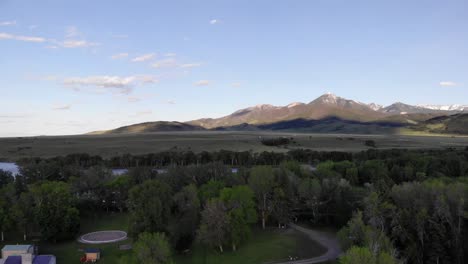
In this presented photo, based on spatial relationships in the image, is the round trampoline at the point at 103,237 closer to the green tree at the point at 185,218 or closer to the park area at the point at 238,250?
the park area at the point at 238,250

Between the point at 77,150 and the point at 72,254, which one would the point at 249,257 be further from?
the point at 77,150

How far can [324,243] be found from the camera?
46.2 m

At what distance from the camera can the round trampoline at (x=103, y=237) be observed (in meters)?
47.5

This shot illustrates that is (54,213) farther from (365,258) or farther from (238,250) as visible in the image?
(365,258)

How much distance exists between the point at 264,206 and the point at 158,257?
2317 centimetres

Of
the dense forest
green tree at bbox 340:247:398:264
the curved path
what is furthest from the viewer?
the curved path

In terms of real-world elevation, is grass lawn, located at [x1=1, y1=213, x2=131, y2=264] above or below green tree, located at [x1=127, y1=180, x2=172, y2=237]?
below

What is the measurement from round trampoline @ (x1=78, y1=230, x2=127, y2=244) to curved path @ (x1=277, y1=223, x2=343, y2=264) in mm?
21415

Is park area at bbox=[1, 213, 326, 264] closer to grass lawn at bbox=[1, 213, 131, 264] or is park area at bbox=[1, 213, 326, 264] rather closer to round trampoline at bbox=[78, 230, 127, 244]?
grass lawn at bbox=[1, 213, 131, 264]

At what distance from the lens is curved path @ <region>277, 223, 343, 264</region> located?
40.7 metres

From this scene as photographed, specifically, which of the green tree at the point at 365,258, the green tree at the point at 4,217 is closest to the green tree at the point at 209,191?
the green tree at the point at 4,217

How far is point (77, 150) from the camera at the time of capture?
147 metres

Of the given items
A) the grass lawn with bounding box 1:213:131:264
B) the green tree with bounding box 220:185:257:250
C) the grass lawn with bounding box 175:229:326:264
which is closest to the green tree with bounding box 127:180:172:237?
the grass lawn with bounding box 1:213:131:264

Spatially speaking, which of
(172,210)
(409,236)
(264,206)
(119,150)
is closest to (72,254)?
(172,210)
